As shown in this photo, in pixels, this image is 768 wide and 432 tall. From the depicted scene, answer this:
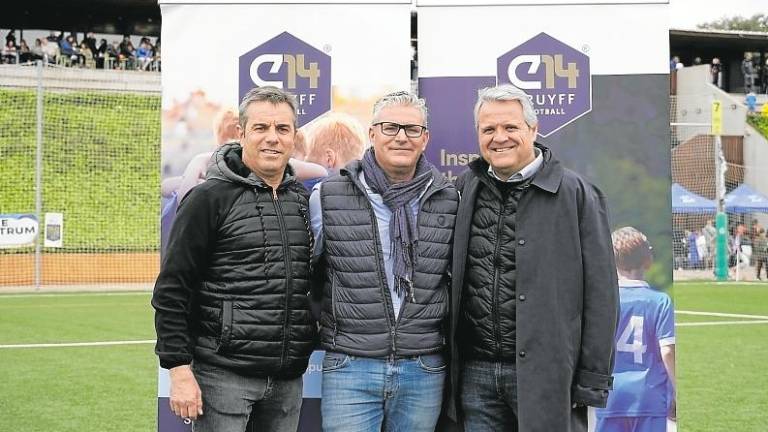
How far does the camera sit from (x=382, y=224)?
9.50 feet

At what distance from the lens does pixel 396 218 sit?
113 inches

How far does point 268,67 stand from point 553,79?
1250 mm

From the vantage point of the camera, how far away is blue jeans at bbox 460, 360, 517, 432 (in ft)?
9.29

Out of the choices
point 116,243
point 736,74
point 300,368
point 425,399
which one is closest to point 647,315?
point 425,399

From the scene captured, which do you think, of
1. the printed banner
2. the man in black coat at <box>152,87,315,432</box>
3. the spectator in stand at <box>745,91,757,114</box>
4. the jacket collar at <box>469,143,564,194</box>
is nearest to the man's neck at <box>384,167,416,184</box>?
the jacket collar at <box>469,143,564,194</box>

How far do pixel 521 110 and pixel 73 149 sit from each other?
19425 mm

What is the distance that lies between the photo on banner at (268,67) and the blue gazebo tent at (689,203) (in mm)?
19740

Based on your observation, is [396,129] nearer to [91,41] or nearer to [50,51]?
[50,51]

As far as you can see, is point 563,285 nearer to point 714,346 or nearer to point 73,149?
point 714,346

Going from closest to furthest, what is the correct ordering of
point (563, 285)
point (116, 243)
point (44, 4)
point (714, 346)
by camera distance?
point (563, 285) < point (714, 346) < point (116, 243) < point (44, 4)

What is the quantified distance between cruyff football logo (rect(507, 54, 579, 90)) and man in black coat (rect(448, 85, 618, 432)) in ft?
2.71

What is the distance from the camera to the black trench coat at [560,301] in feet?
8.97

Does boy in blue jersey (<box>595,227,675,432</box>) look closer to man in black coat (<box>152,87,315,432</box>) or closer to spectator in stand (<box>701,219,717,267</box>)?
man in black coat (<box>152,87,315,432</box>)

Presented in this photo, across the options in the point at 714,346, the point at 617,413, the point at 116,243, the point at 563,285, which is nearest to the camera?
the point at 563,285
